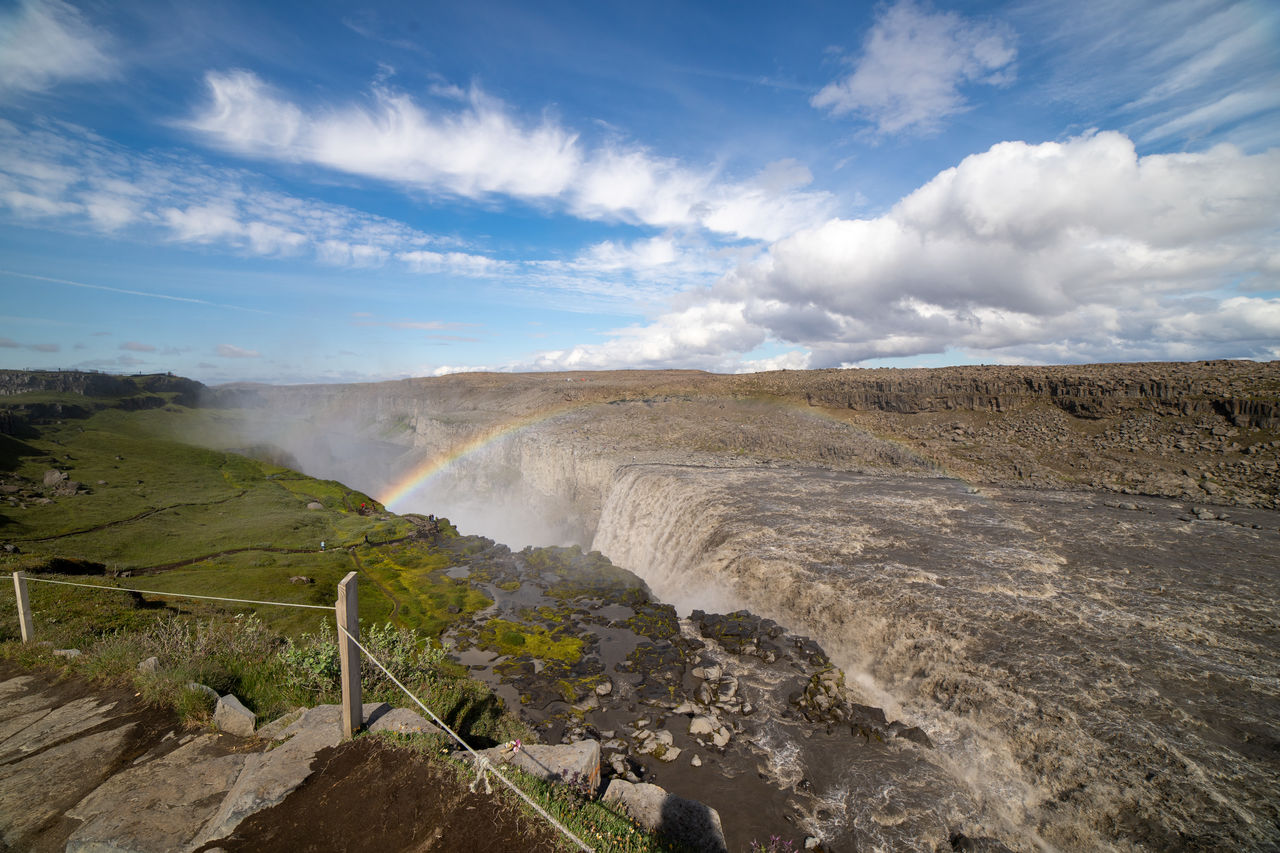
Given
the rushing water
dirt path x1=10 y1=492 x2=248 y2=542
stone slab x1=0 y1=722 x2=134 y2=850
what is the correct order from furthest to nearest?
1. dirt path x1=10 y1=492 x2=248 y2=542
2. the rushing water
3. stone slab x1=0 y1=722 x2=134 y2=850

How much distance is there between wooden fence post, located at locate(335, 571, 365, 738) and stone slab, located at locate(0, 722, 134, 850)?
374 cm

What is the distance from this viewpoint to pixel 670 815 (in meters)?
9.54

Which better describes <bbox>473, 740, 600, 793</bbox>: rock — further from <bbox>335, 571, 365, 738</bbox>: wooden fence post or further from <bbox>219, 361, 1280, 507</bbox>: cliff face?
<bbox>219, 361, 1280, 507</bbox>: cliff face

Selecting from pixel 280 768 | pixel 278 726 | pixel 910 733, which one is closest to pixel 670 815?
pixel 280 768

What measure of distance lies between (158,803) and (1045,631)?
20163 millimetres

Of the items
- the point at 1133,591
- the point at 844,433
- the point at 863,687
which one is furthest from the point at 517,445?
the point at 1133,591

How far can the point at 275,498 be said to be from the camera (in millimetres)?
61906

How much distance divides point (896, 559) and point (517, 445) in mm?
43004

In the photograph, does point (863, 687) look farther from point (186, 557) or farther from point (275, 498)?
point (275, 498)

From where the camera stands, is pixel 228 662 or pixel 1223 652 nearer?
pixel 228 662

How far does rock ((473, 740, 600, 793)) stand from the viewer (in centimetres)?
863

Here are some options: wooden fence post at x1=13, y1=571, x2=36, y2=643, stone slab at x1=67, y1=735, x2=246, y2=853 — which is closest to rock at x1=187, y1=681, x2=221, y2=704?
stone slab at x1=67, y1=735, x2=246, y2=853

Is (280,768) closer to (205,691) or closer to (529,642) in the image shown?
(205,691)

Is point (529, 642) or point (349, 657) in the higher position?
point (349, 657)
